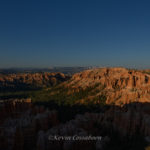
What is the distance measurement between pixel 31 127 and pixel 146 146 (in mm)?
23545

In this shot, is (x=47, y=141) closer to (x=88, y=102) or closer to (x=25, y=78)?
(x=88, y=102)

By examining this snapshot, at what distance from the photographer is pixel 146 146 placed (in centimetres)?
2200

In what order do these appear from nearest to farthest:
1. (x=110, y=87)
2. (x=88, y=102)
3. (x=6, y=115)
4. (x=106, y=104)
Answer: (x=6, y=115) → (x=106, y=104) → (x=88, y=102) → (x=110, y=87)

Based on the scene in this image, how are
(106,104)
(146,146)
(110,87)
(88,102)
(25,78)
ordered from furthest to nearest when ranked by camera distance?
(25,78) < (110,87) < (88,102) < (106,104) < (146,146)

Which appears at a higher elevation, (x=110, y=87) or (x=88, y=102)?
(x=110, y=87)

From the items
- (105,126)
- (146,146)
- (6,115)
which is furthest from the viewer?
(6,115)

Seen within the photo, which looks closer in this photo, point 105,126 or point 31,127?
point 31,127

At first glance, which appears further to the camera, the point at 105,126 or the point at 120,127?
the point at 105,126

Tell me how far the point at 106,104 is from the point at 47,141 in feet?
135

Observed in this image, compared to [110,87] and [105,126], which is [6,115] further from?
[110,87]

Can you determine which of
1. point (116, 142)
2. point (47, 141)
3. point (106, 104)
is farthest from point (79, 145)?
point (106, 104)

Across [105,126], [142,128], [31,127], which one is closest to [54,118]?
[31,127]

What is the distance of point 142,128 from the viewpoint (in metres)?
30.8

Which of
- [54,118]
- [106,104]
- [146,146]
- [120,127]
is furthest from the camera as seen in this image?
[106,104]
